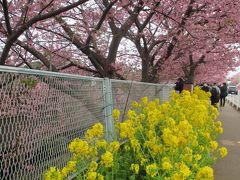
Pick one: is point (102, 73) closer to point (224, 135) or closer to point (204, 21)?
point (204, 21)

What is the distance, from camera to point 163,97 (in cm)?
967

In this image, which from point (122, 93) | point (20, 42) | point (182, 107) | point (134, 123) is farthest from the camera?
point (20, 42)

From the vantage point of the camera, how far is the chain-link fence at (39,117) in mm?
2340

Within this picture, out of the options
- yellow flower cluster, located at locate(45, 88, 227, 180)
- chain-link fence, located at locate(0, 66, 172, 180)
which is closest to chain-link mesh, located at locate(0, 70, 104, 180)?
chain-link fence, located at locate(0, 66, 172, 180)

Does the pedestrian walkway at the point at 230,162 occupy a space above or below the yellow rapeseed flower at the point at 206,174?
below

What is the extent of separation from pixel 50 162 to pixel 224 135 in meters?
7.70

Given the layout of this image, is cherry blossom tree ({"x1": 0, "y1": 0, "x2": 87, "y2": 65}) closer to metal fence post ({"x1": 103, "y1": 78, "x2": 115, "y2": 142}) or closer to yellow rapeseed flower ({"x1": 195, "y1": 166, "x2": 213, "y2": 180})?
metal fence post ({"x1": 103, "y1": 78, "x2": 115, "y2": 142})

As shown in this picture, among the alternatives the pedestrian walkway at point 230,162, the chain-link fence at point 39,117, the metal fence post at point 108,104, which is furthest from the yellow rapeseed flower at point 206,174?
the pedestrian walkway at point 230,162

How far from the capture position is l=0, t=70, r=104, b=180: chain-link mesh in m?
2.34

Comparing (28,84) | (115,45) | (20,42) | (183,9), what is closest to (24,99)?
(28,84)

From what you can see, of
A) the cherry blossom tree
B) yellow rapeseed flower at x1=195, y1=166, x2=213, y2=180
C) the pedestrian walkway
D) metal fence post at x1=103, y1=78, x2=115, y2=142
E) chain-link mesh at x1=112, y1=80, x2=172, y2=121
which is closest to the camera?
yellow rapeseed flower at x1=195, y1=166, x2=213, y2=180

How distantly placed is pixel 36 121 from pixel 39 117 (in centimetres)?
6

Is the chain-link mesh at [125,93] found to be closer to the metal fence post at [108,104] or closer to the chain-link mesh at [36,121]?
the metal fence post at [108,104]

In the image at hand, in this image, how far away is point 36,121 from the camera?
2695mm
